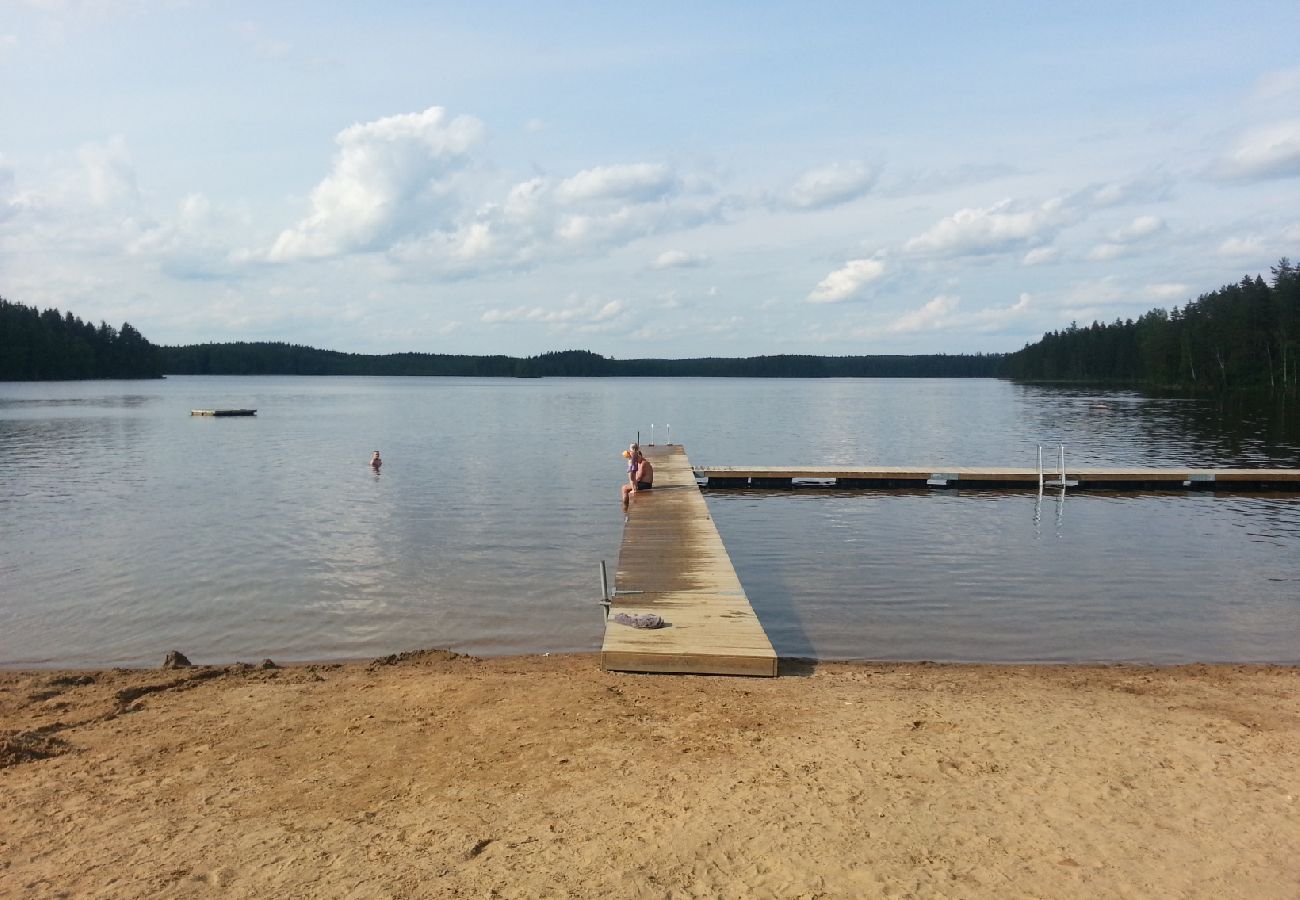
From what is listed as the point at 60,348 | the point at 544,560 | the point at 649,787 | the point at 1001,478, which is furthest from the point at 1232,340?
the point at 60,348

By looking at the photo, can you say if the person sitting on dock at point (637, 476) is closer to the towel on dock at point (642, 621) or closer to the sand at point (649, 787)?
the towel on dock at point (642, 621)

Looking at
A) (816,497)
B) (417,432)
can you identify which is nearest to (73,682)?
(816,497)

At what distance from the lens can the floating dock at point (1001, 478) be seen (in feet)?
87.7

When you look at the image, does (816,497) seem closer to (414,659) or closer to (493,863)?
(414,659)

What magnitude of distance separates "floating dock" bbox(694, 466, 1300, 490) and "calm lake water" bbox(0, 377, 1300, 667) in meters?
1.31

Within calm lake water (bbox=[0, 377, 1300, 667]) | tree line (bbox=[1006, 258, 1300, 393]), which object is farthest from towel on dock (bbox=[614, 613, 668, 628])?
tree line (bbox=[1006, 258, 1300, 393])

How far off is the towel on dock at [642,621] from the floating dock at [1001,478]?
17.4 m

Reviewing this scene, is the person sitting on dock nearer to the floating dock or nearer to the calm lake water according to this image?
the calm lake water

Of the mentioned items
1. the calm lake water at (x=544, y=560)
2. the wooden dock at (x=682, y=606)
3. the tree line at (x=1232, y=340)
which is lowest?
the calm lake water at (x=544, y=560)

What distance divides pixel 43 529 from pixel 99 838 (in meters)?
17.9

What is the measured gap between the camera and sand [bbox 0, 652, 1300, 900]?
514 cm

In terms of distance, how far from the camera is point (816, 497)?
25422 millimetres

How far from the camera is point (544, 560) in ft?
55.0

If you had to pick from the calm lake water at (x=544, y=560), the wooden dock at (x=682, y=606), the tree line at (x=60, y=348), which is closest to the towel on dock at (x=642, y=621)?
the wooden dock at (x=682, y=606)
